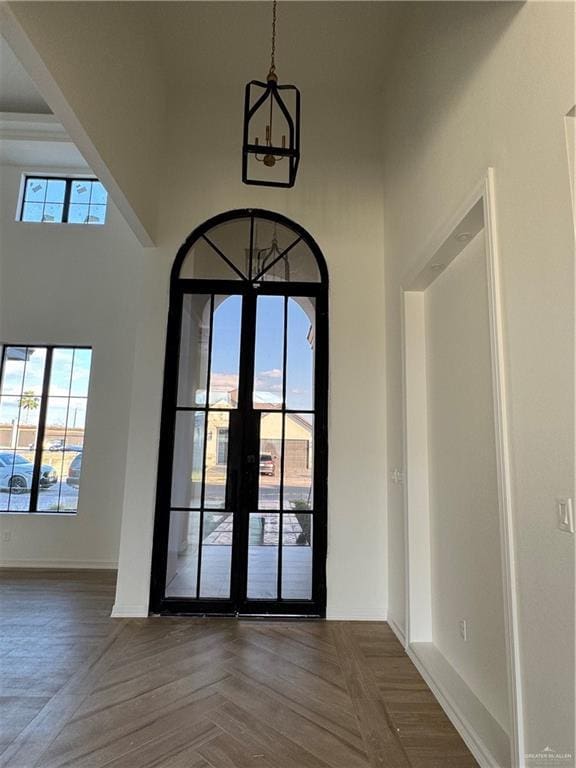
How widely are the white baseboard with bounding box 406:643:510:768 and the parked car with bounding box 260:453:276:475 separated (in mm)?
1638

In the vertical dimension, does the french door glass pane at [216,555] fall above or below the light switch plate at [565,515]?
below

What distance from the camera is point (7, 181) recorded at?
18.0ft

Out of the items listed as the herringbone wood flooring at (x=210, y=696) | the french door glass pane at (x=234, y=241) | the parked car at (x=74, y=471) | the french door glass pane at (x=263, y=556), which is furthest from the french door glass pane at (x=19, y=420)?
the french door glass pane at (x=263, y=556)

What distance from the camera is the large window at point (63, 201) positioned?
5.50m

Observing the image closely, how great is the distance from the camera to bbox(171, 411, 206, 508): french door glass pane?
363 centimetres

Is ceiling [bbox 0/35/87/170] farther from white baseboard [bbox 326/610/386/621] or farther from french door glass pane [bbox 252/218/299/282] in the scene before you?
white baseboard [bbox 326/610/386/621]

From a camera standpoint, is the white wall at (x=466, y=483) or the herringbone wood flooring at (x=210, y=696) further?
the white wall at (x=466, y=483)

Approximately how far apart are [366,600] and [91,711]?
2.10m

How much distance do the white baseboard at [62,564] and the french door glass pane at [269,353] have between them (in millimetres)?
2733

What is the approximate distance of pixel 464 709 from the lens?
83.0 inches

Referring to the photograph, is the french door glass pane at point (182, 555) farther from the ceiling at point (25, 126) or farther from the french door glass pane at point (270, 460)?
the ceiling at point (25, 126)

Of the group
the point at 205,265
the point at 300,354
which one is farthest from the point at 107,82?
the point at 300,354

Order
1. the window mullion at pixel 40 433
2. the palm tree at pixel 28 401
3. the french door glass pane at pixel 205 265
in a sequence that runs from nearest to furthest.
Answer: the french door glass pane at pixel 205 265, the window mullion at pixel 40 433, the palm tree at pixel 28 401

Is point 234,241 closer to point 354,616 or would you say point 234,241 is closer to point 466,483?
point 466,483
